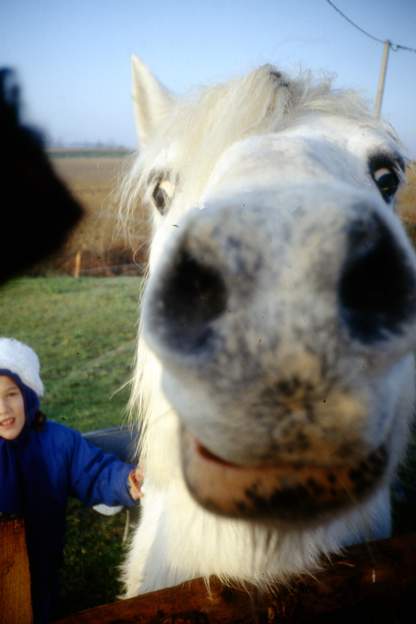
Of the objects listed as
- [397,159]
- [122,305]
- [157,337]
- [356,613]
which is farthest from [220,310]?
[122,305]

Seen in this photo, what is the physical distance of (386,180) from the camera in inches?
64.7

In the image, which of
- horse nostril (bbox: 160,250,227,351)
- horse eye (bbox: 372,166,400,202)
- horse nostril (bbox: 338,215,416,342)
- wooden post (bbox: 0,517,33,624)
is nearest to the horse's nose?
horse nostril (bbox: 160,250,227,351)

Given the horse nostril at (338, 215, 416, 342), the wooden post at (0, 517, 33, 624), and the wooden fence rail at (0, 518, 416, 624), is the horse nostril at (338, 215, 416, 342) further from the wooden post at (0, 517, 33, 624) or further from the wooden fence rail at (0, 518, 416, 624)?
the wooden post at (0, 517, 33, 624)

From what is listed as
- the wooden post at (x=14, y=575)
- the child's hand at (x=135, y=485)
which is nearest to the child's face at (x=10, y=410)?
the child's hand at (x=135, y=485)

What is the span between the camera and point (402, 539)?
1336 mm

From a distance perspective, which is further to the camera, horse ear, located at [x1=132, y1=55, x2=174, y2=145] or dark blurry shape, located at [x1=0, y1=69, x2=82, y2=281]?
dark blurry shape, located at [x1=0, y1=69, x2=82, y2=281]

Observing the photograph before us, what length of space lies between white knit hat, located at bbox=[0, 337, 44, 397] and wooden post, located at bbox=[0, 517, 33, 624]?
4.43ft

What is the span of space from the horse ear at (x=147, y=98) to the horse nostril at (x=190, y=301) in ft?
5.85

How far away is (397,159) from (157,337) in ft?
4.44

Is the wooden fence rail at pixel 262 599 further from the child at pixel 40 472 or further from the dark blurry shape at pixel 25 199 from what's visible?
the dark blurry shape at pixel 25 199

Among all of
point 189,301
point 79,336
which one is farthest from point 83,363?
point 189,301

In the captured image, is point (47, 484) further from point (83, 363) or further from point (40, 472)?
point (83, 363)

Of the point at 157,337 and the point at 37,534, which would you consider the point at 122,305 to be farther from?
the point at 157,337

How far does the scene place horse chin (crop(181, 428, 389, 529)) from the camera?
0.84m
